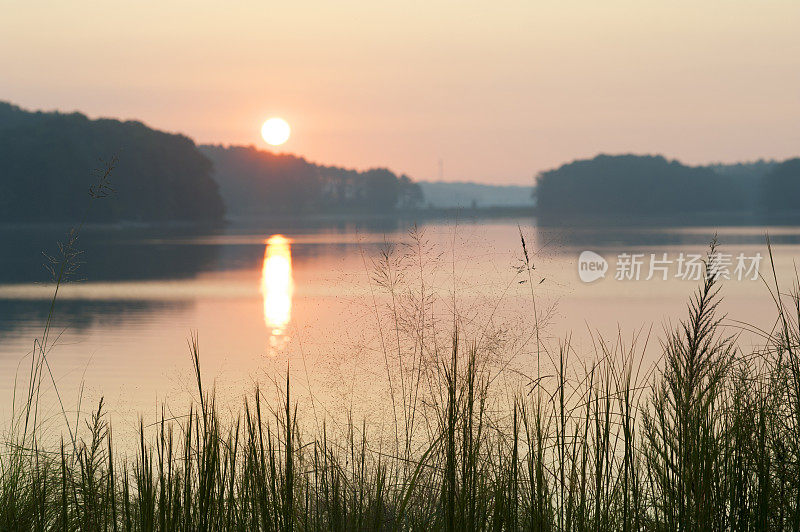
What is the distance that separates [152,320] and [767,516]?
16.2 m

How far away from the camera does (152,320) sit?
58.7 ft

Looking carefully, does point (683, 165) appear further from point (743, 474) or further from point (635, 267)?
point (743, 474)

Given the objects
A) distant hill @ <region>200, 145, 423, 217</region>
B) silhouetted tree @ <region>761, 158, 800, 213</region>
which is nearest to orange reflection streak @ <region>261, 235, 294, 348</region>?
distant hill @ <region>200, 145, 423, 217</region>

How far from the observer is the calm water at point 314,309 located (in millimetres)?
4340

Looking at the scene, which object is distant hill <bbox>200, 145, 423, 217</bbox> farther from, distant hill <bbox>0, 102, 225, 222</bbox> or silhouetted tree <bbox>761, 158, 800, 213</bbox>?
silhouetted tree <bbox>761, 158, 800, 213</bbox>

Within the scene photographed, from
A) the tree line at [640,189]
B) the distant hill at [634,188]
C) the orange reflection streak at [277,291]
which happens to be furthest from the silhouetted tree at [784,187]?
the orange reflection streak at [277,291]

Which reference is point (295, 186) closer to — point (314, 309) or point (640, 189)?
point (640, 189)

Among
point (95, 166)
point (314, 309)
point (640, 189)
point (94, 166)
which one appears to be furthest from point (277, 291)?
point (640, 189)

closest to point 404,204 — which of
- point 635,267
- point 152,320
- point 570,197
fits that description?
point 570,197

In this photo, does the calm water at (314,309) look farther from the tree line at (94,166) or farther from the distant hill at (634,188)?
the distant hill at (634,188)

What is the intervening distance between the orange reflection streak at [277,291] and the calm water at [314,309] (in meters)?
0.08

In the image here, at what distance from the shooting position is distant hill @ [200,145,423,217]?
12800 centimetres

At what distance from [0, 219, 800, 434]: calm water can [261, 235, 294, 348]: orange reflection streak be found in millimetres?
75

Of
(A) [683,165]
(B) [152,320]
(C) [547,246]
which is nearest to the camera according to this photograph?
(C) [547,246]
